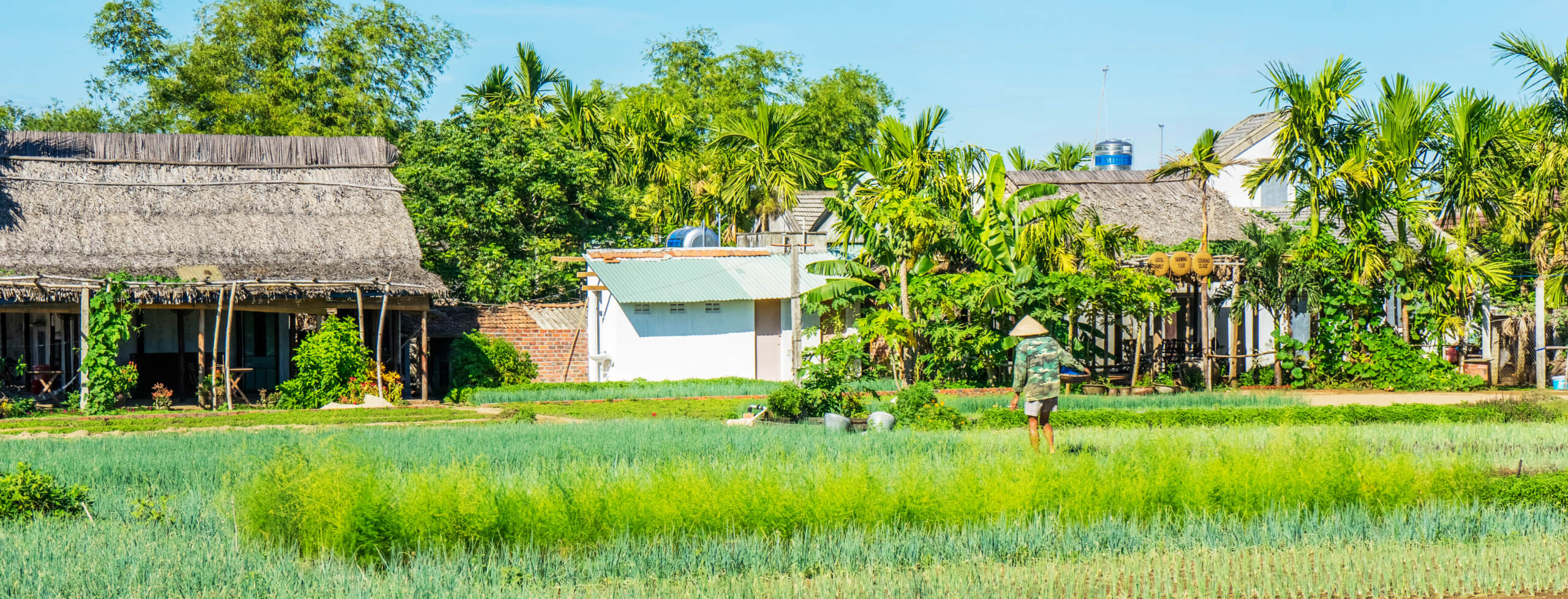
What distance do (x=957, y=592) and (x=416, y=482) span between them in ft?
11.7

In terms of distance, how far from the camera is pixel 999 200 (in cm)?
2262

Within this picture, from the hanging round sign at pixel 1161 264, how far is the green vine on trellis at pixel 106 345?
15686 mm

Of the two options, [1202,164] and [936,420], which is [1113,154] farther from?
[936,420]

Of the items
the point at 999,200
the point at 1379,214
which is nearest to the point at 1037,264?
the point at 999,200

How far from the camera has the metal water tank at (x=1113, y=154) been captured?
128ft

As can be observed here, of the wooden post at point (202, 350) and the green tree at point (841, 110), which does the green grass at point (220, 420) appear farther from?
the green tree at point (841, 110)

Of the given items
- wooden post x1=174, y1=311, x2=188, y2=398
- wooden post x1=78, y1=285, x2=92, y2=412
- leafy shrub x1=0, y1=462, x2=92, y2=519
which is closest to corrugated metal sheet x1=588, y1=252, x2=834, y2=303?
wooden post x1=174, y1=311, x2=188, y2=398

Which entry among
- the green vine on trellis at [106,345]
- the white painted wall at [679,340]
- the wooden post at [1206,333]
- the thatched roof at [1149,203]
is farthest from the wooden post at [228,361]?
the thatched roof at [1149,203]

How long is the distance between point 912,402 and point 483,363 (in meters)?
10.9

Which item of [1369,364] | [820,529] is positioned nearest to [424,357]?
[820,529]

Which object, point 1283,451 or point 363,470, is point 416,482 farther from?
point 1283,451

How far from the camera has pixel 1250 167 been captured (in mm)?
33031

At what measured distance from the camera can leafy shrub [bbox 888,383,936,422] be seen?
15.3m

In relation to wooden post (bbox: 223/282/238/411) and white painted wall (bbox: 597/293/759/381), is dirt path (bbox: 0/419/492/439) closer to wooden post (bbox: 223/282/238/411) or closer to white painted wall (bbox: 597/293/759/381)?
wooden post (bbox: 223/282/238/411)
